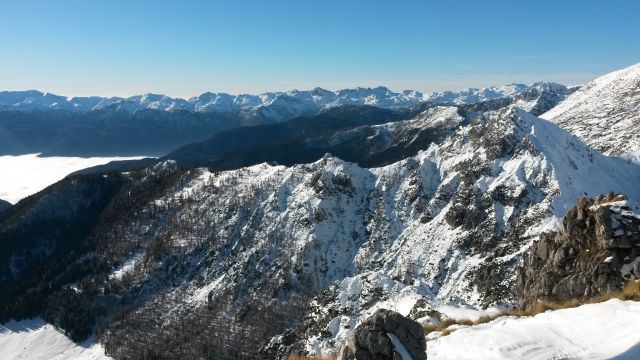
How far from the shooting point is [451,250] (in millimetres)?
173625

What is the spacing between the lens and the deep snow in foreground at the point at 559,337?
19906 mm

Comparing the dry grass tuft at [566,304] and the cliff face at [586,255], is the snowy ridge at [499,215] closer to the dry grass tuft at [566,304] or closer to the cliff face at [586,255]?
the cliff face at [586,255]

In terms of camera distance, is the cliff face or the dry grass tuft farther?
the cliff face

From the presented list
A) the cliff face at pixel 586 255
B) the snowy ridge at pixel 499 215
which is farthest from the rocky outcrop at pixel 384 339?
the snowy ridge at pixel 499 215

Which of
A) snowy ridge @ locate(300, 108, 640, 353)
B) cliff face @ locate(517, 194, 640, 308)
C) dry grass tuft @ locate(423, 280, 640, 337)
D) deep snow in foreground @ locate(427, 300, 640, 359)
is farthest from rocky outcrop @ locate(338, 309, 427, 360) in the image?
snowy ridge @ locate(300, 108, 640, 353)

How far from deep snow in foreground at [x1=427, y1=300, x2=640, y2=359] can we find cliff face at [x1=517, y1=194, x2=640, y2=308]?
15.7m

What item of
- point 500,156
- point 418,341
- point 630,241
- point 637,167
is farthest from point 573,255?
point 637,167

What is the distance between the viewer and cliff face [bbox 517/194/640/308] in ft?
127

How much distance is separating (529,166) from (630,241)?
498 ft

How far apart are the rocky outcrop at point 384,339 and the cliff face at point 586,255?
76.0 feet

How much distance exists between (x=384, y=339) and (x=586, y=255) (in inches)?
1387

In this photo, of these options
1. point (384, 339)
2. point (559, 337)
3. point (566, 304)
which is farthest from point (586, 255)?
point (384, 339)

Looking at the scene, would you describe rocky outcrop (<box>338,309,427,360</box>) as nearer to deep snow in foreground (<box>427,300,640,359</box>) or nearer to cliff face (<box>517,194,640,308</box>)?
deep snow in foreground (<box>427,300,640,359</box>)

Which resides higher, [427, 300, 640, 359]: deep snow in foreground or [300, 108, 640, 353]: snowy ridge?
[427, 300, 640, 359]: deep snow in foreground
